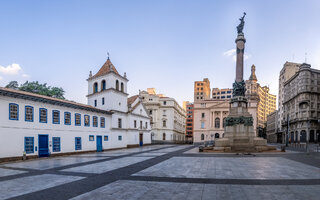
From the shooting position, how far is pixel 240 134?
2791 centimetres

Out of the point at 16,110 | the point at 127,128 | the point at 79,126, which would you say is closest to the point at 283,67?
the point at 127,128

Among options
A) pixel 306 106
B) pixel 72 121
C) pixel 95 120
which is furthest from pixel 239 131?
pixel 306 106

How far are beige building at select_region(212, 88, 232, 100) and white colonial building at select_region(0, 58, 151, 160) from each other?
8594cm

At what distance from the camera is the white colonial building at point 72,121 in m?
19.6

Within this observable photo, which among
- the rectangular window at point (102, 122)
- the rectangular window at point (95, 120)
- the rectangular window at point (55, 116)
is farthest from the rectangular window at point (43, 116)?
the rectangular window at point (102, 122)

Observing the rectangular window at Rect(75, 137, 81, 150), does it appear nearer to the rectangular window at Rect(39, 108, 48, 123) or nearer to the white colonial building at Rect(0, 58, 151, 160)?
the white colonial building at Rect(0, 58, 151, 160)

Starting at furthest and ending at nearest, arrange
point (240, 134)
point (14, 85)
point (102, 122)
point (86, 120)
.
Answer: point (14, 85) → point (102, 122) → point (86, 120) → point (240, 134)

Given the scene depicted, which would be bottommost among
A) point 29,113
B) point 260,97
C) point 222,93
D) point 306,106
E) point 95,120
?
point 95,120

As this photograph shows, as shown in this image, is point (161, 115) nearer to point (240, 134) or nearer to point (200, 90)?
point (240, 134)

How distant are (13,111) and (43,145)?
501cm

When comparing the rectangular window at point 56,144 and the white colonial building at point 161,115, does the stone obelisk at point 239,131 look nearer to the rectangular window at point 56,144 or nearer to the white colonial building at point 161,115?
the rectangular window at point 56,144

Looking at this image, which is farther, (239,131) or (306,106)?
(306,106)

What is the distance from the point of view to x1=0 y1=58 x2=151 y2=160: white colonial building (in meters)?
19.6

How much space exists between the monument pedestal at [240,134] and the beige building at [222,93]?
93366 millimetres
